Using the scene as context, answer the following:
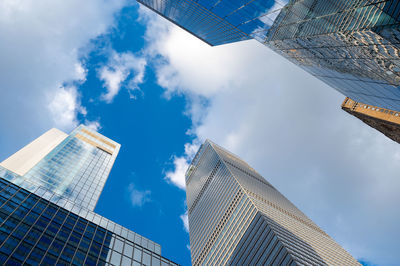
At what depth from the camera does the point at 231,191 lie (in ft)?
372

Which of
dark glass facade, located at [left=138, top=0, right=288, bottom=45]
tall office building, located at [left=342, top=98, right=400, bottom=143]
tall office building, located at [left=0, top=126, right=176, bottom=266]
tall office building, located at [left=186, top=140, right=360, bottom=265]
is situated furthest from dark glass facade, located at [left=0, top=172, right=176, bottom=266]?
tall office building, located at [left=342, top=98, right=400, bottom=143]

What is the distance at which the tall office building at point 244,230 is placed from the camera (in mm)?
76062

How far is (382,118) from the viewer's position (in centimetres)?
6919

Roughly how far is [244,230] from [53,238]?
72188 millimetres

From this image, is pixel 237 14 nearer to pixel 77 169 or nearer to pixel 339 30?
pixel 339 30

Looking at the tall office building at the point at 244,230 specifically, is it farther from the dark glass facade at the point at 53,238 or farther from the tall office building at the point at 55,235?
the dark glass facade at the point at 53,238

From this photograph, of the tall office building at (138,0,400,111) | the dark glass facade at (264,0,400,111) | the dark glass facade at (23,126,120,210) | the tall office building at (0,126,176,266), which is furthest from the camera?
the dark glass facade at (23,126,120,210)

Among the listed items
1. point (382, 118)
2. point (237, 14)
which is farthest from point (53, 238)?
point (382, 118)

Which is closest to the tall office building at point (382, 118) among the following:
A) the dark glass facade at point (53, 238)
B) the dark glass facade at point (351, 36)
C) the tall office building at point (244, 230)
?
the tall office building at point (244, 230)

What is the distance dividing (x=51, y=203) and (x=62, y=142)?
73.4 meters

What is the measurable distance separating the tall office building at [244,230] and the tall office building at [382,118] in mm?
40446

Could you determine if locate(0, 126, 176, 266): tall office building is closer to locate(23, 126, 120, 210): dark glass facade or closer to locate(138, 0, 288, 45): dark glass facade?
locate(138, 0, 288, 45): dark glass facade

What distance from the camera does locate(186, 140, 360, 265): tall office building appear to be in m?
76.1

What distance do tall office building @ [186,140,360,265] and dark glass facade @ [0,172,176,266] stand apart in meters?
49.2
